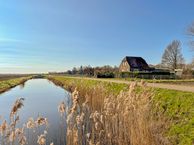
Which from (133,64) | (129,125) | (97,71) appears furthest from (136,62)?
(129,125)

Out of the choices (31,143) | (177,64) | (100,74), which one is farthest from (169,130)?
(177,64)

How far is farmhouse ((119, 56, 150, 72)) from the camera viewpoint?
6213 centimetres

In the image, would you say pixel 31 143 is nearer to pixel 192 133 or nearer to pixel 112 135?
pixel 112 135

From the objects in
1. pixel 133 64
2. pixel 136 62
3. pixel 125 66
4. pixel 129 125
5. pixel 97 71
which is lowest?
pixel 129 125

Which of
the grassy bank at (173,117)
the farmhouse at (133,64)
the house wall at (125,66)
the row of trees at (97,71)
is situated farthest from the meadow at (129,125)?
the house wall at (125,66)

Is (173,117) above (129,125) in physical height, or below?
below

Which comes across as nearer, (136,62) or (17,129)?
(17,129)

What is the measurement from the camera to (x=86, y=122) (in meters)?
10.8

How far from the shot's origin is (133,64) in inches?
2477

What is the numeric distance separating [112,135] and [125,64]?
57259 millimetres

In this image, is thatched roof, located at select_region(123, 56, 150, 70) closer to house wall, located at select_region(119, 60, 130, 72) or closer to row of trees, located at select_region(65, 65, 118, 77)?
house wall, located at select_region(119, 60, 130, 72)

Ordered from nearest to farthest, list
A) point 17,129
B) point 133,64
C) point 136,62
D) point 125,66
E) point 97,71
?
point 17,129 < point 97,71 < point 133,64 < point 136,62 < point 125,66

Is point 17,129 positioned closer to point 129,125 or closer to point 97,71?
point 129,125

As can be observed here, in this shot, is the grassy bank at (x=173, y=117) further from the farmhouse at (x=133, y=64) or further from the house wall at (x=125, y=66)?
the house wall at (x=125, y=66)
